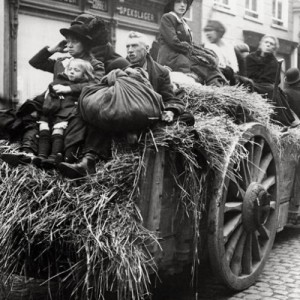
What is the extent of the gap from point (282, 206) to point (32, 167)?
256 centimetres

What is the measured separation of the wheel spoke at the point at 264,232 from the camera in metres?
4.39

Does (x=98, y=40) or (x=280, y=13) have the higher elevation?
(x=280, y=13)

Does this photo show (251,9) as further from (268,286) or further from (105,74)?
(268,286)

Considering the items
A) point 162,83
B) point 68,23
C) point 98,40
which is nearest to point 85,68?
point 162,83

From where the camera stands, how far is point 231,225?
3.99 m

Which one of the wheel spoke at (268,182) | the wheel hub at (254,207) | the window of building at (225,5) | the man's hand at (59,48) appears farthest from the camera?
the window of building at (225,5)

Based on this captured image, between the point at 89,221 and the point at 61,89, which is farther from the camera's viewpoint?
the point at 61,89

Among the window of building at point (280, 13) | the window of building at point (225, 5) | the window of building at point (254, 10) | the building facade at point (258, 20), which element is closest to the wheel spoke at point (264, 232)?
the building facade at point (258, 20)

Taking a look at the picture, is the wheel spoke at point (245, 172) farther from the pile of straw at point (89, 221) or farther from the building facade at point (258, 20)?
the building facade at point (258, 20)

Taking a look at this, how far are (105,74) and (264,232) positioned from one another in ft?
5.65

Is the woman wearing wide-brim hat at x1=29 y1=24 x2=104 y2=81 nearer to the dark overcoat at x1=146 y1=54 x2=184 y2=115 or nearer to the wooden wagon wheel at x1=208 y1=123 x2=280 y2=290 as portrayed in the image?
the dark overcoat at x1=146 y1=54 x2=184 y2=115

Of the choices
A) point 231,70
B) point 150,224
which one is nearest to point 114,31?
point 231,70

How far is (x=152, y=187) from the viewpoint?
131 inches

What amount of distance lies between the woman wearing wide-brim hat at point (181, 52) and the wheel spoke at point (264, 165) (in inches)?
50.3
